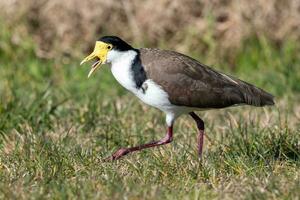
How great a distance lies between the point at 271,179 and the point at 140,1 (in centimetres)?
550

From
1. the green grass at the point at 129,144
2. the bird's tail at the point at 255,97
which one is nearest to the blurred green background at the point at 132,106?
the green grass at the point at 129,144

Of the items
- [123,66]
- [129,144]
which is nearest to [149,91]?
[123,66]

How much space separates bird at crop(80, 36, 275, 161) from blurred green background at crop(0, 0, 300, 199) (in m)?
0.29

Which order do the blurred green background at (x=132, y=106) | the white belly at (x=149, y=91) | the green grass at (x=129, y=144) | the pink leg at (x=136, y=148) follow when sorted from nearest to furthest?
1. the green grass at (x=129, y=144)
2. the blurred green background at (x=132, y=106)
3. the white belly at (x=149, y=91)
4. the pink leg at (x=136, y=148)

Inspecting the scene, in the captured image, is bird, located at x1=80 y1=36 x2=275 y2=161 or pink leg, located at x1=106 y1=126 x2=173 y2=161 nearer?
bird, located at x1=80 y1=36 x2=275 y2=161

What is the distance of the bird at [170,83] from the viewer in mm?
5785

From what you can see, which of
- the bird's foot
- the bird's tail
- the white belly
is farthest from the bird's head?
the bird's tail

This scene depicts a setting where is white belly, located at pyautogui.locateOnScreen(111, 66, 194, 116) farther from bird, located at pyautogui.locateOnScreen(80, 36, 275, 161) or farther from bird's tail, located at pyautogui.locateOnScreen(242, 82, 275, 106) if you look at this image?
bird's tail, located at pyautogui.locateOnScreen(242, 82, 275, 106)

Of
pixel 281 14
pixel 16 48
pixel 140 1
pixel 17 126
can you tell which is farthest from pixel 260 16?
pixel 17 126

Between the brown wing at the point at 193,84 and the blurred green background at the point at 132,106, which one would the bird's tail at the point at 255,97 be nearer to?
the brown wing at the point at 193,84

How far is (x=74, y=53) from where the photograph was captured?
10.0m

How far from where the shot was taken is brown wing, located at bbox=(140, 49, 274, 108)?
581 centimetres

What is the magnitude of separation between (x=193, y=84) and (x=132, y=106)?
1.69 m

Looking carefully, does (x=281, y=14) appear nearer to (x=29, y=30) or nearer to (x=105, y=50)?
(x=29, y=30)
